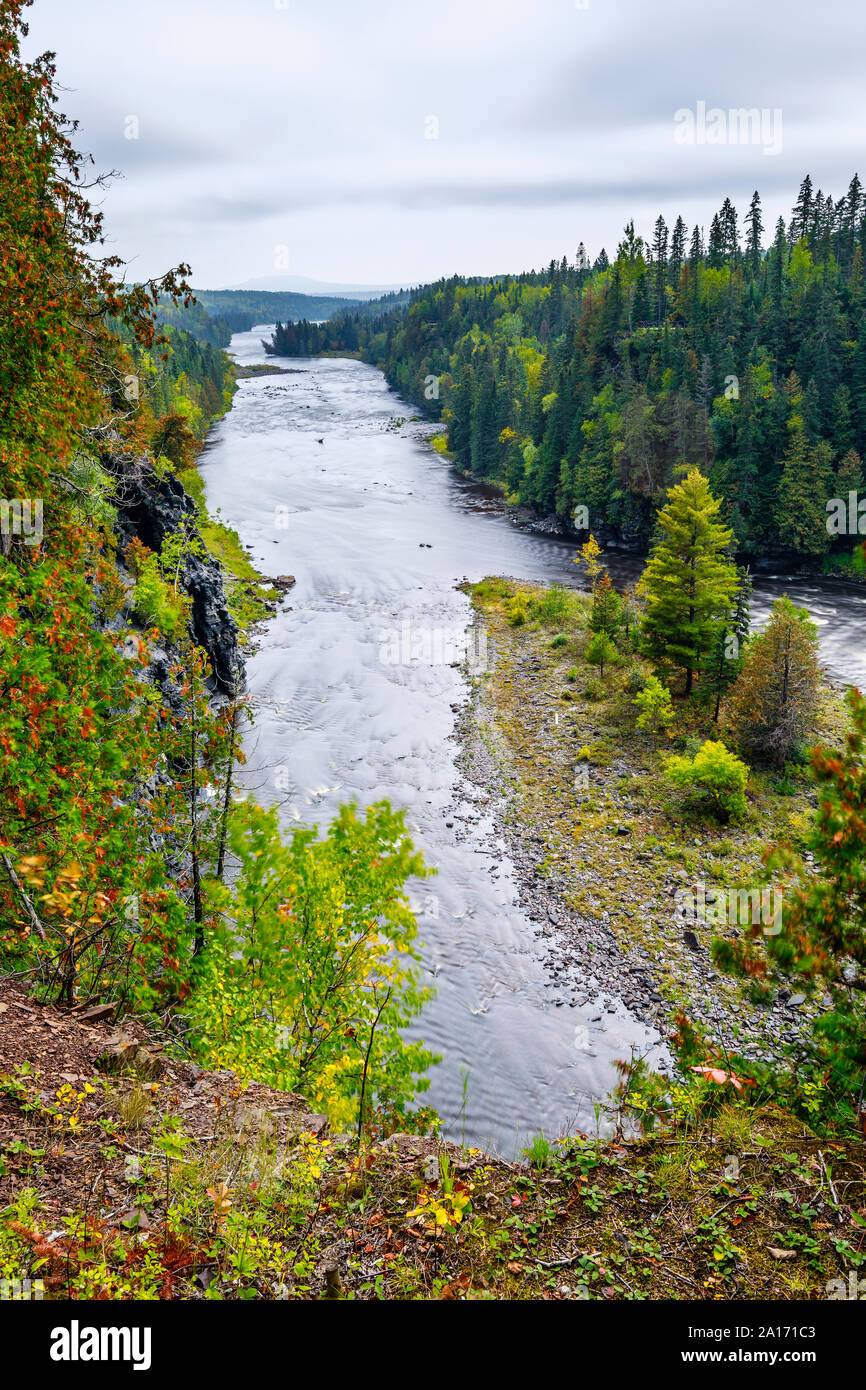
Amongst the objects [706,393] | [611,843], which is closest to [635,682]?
[611,843]

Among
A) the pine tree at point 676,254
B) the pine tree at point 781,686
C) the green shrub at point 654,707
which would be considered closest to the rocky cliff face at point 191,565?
the green shrub at point 654,707

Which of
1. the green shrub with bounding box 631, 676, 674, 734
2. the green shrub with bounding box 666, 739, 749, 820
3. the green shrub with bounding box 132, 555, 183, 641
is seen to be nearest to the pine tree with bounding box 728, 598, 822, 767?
the green shrub with bounding box 666, 739, 749, 820

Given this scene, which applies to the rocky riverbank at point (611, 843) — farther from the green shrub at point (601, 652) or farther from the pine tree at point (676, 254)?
the pine tree at point (676, 254)

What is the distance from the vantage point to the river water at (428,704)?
680 inches

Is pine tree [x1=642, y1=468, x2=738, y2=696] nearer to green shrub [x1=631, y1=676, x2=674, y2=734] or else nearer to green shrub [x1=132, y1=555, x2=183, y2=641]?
green shrub [x1=631, y1=676, x2=674, y2=734]

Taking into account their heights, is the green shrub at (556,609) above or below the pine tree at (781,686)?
above

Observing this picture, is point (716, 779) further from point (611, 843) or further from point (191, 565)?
point (191, 565)

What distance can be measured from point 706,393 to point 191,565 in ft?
161

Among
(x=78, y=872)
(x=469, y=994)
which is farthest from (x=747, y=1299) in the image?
(x=469, y=994)

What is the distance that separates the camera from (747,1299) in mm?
5352

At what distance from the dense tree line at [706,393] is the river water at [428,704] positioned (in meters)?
6.06

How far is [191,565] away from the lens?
111 ft
